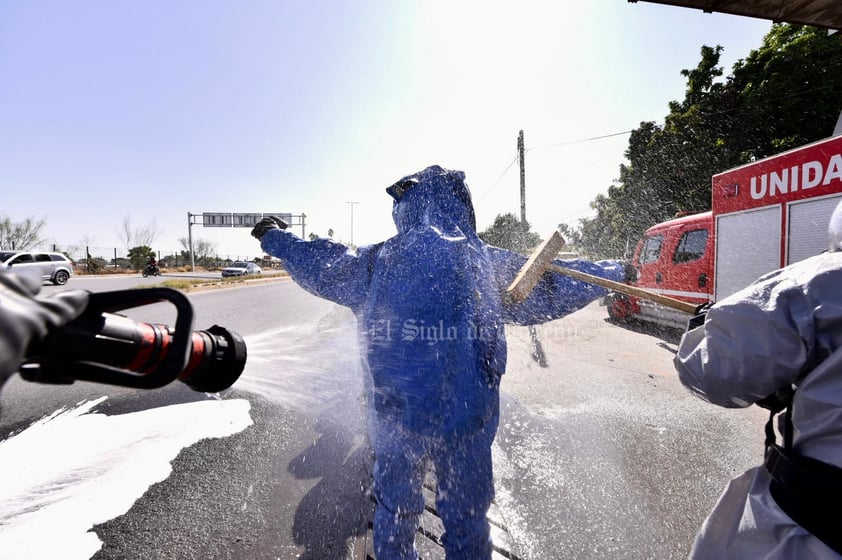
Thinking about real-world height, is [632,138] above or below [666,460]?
above

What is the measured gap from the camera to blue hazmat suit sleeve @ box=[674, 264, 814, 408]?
1107 mm

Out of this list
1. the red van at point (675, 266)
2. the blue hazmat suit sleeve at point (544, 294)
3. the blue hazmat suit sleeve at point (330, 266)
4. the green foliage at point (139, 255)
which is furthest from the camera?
the green foliage at point (139, 255)

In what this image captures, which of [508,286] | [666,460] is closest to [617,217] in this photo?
[666,460]

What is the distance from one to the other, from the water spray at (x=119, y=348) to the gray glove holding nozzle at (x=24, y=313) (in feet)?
0.14

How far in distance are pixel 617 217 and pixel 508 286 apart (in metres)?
23.8

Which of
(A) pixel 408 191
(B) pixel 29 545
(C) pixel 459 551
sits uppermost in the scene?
(A) pixel 408 191

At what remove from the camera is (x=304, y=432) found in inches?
138

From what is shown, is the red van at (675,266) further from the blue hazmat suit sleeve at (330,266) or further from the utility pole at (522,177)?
the utility pole at (522,177)

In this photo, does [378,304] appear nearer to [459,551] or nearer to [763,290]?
[459,551]

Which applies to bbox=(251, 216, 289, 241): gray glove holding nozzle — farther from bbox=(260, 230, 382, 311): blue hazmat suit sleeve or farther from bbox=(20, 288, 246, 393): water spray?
bbox=(20, 288, 246, 393): water spray

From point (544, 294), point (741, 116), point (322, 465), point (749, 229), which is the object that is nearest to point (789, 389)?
point (544, 294)

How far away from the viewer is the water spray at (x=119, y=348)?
628mm

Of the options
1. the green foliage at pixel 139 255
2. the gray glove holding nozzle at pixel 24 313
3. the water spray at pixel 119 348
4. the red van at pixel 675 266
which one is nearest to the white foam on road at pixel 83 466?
the water spray at pixel 119 348

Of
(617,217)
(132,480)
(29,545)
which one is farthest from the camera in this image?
(617,217)
